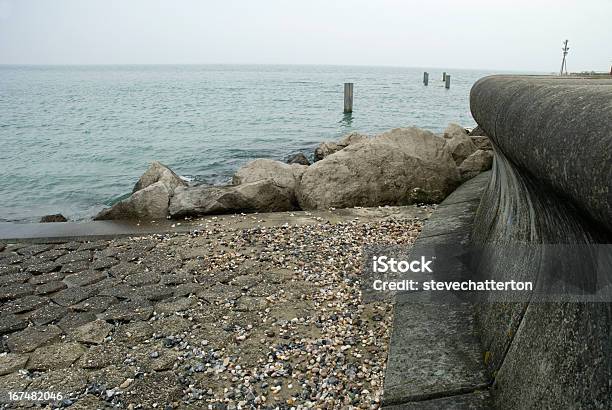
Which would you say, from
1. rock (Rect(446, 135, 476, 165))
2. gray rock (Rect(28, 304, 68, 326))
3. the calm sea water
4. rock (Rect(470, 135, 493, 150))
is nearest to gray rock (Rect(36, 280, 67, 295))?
gray rock (Rect(28, 304, 68, 326))

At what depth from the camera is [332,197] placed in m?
7.11

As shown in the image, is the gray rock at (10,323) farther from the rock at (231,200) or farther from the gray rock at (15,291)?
the rock at (231,200)

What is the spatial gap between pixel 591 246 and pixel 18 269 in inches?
222

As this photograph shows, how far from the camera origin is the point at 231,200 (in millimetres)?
7121

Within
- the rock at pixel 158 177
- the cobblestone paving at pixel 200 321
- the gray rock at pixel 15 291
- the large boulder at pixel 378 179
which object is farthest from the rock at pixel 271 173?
the gray rock at pixel 15 291

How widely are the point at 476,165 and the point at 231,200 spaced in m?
3.77

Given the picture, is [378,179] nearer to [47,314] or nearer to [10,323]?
[47,314]

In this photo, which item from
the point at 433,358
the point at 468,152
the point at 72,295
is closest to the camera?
the point at 433,358

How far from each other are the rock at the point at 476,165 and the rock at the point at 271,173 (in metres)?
2.56

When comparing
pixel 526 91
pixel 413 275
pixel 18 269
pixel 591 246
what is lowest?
pixel 18 269

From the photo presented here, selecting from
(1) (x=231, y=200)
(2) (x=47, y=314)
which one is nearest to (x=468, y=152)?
(1) (x=231, y=200)

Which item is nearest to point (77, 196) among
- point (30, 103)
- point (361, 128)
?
point (361, 128)

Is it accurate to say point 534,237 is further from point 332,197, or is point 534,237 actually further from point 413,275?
point 332,197

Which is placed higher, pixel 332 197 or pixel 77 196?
pixel 332 197
